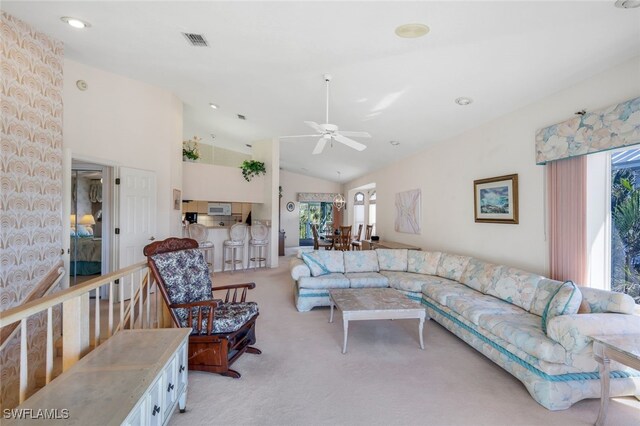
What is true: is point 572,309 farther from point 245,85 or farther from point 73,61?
point 73,61

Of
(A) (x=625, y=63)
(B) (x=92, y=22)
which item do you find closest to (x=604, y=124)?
(A) (x=625, y=63)

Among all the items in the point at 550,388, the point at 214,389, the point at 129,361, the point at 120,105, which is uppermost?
the point at 120,105

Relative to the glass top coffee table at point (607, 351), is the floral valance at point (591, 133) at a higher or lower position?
higher

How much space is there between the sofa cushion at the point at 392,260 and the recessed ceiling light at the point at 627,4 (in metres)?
3.70

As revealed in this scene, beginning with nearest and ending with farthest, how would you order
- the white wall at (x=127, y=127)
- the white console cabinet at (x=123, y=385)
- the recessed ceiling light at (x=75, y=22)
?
the white console cabinet at (x=123, y=385) < the recessed ceiling light at (x=75, y=22) < the white wall at (x=127, y=127)

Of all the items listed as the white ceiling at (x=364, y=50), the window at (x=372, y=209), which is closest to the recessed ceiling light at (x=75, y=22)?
the white ceiling at (x=364, y=50)

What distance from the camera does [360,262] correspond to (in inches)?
195

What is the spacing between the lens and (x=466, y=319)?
3.08m

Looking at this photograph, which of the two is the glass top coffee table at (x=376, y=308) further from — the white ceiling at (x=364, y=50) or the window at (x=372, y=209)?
the window at (x=372, y=209)

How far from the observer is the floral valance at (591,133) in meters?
2.38

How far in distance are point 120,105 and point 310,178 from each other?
779cm

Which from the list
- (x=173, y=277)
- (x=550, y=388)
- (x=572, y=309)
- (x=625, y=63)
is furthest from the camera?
(x=173, y=277)

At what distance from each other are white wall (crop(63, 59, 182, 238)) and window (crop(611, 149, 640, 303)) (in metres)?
5.88

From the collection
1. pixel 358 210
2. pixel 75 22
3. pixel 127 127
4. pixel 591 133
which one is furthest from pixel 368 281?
pixel 358 210
